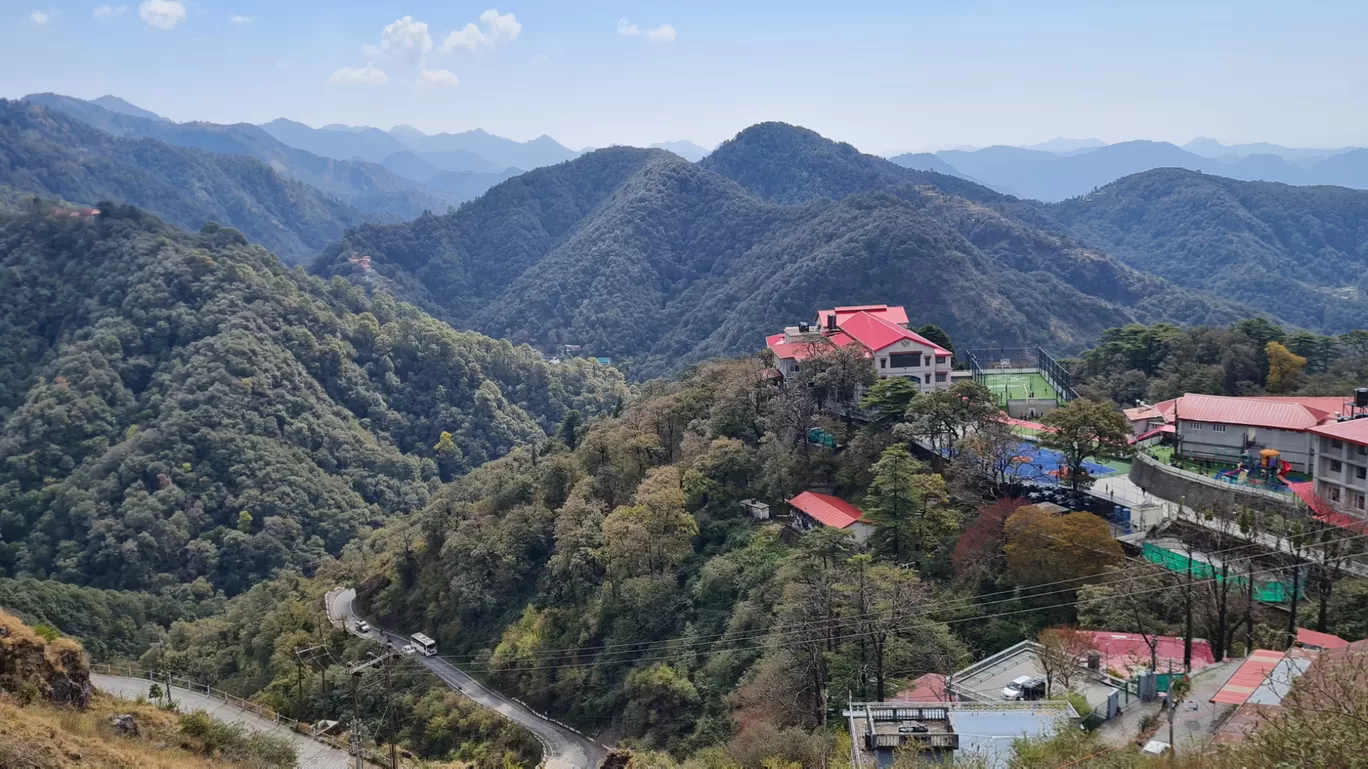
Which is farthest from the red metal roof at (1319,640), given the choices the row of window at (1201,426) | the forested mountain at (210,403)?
the forested mountain at (210,403)

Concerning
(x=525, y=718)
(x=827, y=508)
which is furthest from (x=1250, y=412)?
(x=525, y=718)

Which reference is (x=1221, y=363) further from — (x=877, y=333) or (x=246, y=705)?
(x=246, y=705)

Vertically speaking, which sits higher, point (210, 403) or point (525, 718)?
point (210, 403)

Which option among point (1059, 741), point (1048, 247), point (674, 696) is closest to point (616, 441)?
point (674, 696)

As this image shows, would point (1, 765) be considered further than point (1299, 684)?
Yes

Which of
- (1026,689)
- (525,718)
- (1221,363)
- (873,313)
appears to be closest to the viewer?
(1026,689)

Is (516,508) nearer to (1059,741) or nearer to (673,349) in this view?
(1059,741)
